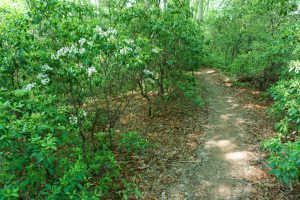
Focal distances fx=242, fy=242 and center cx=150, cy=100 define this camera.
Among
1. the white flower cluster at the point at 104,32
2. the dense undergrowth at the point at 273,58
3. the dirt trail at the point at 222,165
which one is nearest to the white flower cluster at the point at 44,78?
the white flower cluster at the point at 104,32

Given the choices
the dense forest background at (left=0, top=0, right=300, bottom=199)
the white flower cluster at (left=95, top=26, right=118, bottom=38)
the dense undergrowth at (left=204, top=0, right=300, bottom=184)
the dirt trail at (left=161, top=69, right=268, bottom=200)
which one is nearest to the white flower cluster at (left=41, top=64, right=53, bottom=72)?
the dense forest background at (left=0, top=0, right=300, bottom=199)

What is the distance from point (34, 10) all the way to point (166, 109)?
239 inches

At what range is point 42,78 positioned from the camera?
4617 mm

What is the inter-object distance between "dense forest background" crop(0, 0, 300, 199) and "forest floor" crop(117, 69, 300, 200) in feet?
1.56

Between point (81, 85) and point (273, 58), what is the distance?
805 cm

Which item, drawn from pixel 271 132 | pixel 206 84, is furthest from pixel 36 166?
pixel 206 84

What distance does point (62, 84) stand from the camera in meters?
5.38

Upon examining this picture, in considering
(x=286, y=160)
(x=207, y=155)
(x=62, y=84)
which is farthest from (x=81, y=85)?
(x=286, y=160)

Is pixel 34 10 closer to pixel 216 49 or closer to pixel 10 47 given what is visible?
pixel 10 47

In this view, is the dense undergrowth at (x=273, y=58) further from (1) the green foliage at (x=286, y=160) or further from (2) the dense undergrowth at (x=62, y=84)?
(2) the dense undergrowth at (x=62, y=84)

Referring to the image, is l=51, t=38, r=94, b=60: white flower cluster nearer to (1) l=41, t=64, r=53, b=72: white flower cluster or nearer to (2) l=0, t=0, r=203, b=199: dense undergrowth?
(2) l=0, t=0, r=203, b=199: dense undergrowth

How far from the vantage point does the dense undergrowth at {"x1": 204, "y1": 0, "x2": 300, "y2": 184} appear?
14.0 feet

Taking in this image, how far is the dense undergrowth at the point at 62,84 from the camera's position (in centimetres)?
301

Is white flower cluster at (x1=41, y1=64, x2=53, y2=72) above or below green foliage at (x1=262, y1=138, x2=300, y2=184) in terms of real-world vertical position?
above
